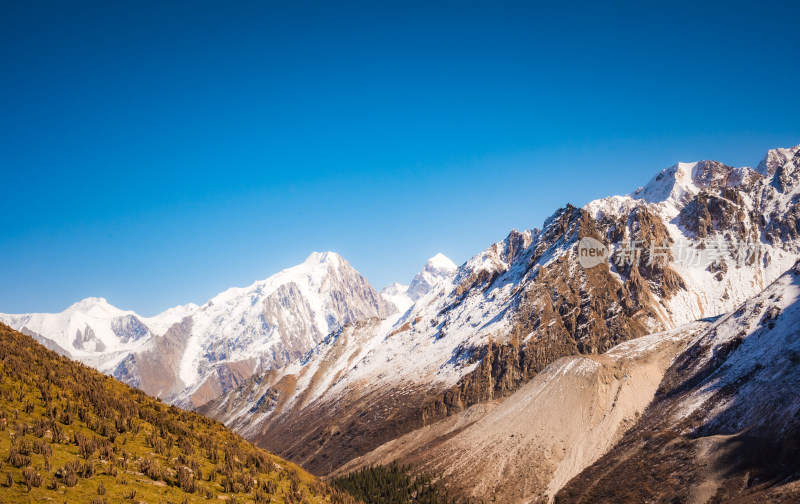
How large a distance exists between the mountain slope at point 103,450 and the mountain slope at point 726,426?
239ft

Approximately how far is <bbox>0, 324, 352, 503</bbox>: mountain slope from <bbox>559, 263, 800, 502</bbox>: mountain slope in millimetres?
72964

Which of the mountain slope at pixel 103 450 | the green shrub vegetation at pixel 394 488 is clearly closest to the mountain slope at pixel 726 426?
the green shrub vegetation at pixel 394 488

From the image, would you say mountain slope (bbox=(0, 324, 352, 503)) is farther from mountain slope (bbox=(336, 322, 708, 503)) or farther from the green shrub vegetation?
mountain slope (bbox=(336, 322, 708, 503))

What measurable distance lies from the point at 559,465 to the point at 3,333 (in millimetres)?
112520

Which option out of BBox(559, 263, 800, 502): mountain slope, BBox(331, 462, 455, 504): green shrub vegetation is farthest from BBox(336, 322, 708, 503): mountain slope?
BBox(559, 263, 800, 502): mountain slope

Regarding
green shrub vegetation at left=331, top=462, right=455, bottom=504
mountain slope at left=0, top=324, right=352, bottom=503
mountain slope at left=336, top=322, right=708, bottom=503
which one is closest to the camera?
mountain slope at left=0, top=324, right=352, bottom=503

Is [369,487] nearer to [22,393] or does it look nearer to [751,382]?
[751,382]

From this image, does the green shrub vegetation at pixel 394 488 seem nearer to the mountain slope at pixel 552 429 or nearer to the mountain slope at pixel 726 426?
the mountain slope at pixel 552 429

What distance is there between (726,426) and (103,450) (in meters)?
108

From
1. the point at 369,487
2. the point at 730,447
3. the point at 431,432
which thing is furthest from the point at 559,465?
the point at 431,432

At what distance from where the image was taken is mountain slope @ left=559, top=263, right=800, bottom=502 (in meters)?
74.5

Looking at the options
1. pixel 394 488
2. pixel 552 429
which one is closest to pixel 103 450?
pixel 394 488

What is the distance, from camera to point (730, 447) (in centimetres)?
8281

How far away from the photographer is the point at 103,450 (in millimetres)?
26109
